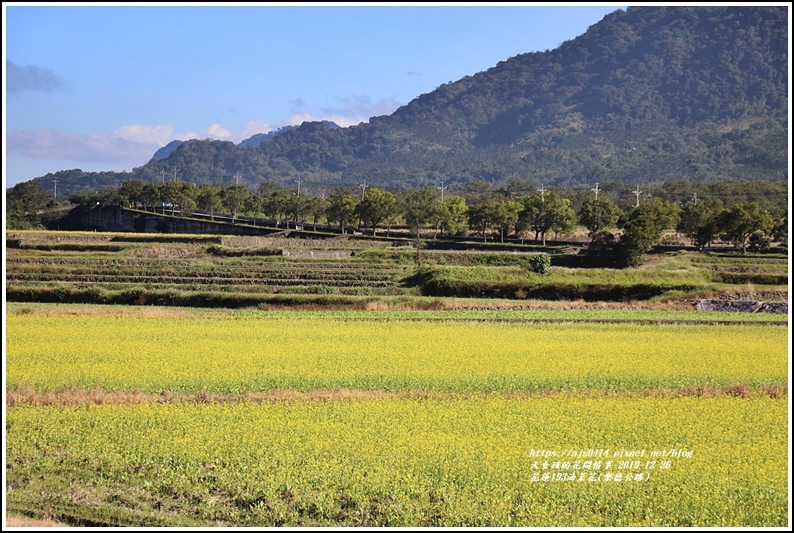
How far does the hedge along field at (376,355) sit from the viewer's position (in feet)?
58.2

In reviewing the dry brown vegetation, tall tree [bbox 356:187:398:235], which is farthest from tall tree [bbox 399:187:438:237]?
the dry brown vegetation

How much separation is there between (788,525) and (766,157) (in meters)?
202

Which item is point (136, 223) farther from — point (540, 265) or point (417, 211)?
point (540, 265)

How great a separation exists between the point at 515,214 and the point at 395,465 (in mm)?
58286

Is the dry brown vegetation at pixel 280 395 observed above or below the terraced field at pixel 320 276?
below

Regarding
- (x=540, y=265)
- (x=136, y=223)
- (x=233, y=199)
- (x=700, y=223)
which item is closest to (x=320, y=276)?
(x=540, y=265)

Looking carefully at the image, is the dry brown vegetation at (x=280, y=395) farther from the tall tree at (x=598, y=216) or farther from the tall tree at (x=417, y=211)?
the tall tree at (x=598, y=216)

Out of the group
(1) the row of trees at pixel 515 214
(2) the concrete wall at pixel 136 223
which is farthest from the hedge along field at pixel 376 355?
(2) the concrete wall at pixel 136 223

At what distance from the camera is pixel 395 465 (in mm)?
12109

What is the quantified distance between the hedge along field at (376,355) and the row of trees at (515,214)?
2416 centimetres

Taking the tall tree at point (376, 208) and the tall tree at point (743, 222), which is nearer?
the tall tree at point (743, 222)

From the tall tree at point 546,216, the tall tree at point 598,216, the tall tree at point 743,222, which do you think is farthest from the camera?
the tall tree at point 598,216

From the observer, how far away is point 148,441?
43.4 ft

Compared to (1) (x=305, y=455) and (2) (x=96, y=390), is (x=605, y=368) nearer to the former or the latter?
(1) (x=305, y=455)
